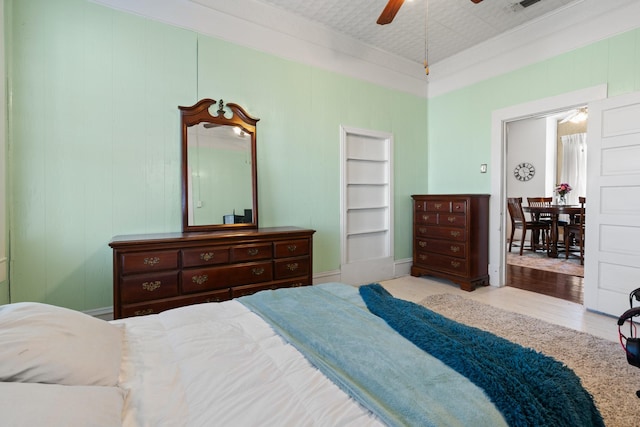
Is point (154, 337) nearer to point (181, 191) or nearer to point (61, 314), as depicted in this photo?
point (61, 314)

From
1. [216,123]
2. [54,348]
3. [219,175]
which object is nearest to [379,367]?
[54,348]

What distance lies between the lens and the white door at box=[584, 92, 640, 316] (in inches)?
111

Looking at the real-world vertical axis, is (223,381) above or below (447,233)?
below

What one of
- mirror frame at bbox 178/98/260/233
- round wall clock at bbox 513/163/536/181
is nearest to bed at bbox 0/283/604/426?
mirror frame at bbox 178/98/260/233

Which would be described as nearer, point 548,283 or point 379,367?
point 379,367

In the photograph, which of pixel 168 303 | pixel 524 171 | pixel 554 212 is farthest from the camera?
pixel 524 171

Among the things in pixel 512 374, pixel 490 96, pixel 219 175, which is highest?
pixel 490 96

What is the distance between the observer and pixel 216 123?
3.02 metres

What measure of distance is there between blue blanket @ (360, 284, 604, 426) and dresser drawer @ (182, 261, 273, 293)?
171 cm

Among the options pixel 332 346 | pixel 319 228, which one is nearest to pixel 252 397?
pixel 332 346

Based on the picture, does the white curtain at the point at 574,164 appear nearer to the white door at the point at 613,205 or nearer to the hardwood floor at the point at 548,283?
the hardwood floor at the point at 548,283

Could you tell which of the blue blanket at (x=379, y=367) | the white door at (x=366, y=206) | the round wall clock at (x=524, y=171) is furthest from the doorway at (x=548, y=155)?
the blue blanket at (x=379, y=367)

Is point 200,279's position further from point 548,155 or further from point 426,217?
point 548,155

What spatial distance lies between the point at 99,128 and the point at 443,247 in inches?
157
